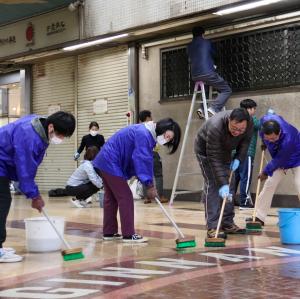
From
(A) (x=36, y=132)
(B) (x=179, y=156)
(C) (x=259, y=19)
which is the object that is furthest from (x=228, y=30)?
(A) (x=36, y=132)

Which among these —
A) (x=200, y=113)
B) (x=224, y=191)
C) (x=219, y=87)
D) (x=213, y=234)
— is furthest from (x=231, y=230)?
(x=200, y=113)

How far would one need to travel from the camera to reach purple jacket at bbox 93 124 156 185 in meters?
6.43

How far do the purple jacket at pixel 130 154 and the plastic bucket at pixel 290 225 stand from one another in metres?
1.55

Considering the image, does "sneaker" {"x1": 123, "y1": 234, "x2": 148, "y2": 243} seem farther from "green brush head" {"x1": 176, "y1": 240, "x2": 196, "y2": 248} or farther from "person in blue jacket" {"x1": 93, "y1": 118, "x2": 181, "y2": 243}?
"green brush head" {"x1": 176, "y1": 240, "x2": 196, "y2": 248}

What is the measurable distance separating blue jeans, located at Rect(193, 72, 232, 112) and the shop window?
18.3 inches

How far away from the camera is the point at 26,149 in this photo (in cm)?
557

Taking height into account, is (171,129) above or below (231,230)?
above

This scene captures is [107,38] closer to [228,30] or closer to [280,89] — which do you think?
[228,30]

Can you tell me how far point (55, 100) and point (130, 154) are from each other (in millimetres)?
9576

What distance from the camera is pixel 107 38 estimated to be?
1306 cm

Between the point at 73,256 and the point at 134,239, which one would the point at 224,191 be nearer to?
the point at 134,239

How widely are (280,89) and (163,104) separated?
303cm

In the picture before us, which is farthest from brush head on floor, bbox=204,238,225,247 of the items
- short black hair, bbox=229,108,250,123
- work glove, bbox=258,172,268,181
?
work glove, bbox=258,172,268,181

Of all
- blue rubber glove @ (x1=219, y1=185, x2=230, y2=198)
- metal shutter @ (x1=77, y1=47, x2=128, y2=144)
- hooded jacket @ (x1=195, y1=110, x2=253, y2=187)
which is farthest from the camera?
metal shutter @ (x1=77, y1=47, x2=128, y2=144)
